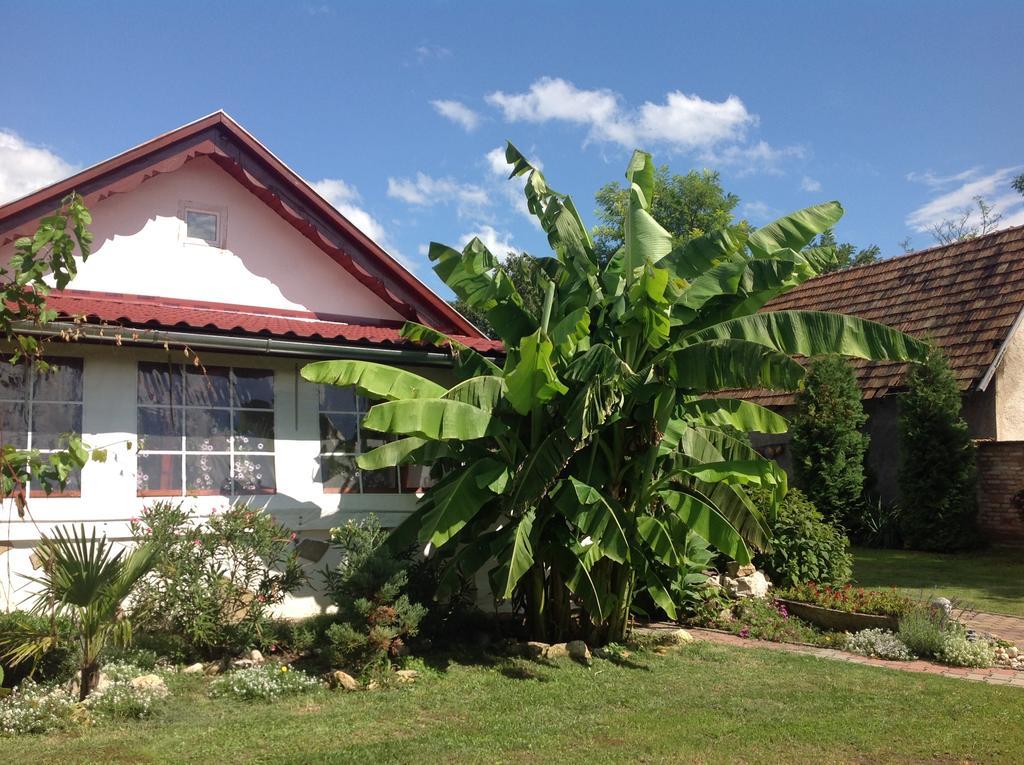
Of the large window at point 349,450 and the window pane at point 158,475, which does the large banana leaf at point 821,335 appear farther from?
the window pane at point 158,475

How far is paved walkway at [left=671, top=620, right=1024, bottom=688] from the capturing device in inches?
336

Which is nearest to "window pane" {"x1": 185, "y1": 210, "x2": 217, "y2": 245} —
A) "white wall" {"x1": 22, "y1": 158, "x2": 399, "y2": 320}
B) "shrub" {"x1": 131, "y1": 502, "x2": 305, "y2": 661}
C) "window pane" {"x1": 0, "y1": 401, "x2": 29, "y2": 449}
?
"white wall" {"x1": 22, "y1": 158, "x2": 399, "y2": 320}

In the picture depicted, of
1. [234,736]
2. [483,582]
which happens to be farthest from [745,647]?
[234,736]

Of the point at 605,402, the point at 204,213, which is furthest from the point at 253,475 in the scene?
the point at 605,402

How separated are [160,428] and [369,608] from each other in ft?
10.6

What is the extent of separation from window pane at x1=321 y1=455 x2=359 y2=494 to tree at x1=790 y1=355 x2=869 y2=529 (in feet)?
32.2

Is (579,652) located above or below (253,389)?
below

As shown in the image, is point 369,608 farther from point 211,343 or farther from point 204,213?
point 204,213

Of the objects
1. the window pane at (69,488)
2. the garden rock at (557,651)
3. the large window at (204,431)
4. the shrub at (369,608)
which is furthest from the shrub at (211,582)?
the garden rock at (557,651)

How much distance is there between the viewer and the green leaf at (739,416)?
364 inches

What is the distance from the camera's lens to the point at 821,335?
7.89 meters

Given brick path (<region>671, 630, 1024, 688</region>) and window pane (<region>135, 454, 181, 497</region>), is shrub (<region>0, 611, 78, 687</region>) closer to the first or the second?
window pane (<region>135, 454, 181, 497</region>)

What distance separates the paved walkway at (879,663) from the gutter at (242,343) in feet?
13.9

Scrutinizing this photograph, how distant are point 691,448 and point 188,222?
638cm
